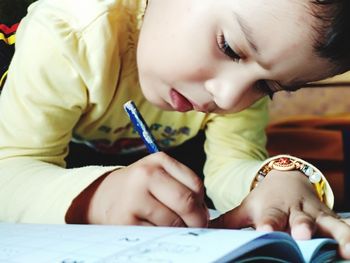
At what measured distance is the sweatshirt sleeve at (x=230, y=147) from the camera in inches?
36.3

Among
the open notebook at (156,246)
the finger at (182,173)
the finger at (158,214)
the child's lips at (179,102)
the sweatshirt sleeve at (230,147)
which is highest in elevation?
the open notebook at (156,246)

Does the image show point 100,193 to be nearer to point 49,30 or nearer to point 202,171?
point 49,30

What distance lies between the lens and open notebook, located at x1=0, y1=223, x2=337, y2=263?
40 cm

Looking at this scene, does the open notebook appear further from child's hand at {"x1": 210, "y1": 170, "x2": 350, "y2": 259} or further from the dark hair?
the dark hair

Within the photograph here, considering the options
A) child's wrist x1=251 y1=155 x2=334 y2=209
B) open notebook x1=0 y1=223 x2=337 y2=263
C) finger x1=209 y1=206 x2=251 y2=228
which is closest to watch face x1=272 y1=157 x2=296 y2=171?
child's wrist x1=251 y1=155 x2=334 y2=209

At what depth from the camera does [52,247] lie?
45 centimetres

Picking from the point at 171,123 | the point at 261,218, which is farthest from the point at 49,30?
the point at 261,218

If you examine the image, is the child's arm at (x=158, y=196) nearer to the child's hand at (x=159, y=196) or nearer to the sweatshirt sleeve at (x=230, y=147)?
the child's hand at (x=159, y=196)

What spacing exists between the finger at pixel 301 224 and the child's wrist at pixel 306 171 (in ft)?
0.30

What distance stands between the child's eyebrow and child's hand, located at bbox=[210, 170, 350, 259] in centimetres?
15

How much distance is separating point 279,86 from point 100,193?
246mm

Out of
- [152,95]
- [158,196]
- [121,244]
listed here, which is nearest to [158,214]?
[158,196]

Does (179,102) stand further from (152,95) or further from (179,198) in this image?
(179,198)

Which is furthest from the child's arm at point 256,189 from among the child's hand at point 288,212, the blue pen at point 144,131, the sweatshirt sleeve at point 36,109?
the sweatshirt sleeve at point 36,109
